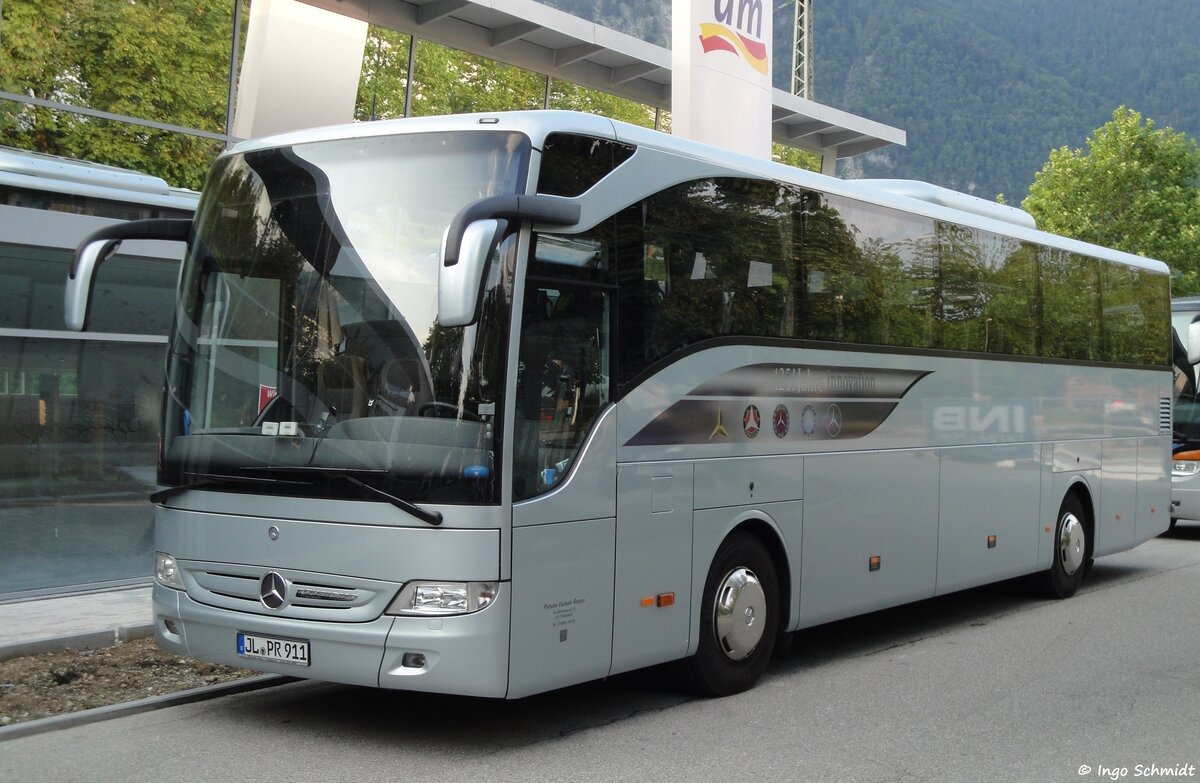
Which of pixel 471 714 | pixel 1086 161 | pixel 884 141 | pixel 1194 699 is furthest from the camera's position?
pixel 1086 161

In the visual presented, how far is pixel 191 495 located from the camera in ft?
23.9

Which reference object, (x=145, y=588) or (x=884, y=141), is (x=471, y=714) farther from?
Answer: (x=884, y=141)

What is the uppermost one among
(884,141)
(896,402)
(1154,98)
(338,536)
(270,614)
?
(1154,98)

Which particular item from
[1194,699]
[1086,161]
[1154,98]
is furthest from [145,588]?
[1154,98]

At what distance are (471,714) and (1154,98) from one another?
205965mm

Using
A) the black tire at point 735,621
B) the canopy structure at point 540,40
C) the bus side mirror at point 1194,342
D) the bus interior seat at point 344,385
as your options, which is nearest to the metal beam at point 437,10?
the canopy structure at point 540,40

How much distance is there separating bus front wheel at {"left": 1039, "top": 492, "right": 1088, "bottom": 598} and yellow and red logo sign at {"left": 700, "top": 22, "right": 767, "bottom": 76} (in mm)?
6858

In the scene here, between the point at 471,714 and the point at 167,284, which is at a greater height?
the point at 167,284

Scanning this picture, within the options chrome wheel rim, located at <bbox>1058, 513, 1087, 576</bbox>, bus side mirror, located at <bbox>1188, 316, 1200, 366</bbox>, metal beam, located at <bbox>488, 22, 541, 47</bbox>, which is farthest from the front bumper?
bus side mirror, located at <bbox>1188, 316, 1200, 366</bbox>

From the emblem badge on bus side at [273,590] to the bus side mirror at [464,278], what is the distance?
1911mm

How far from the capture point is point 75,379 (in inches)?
453

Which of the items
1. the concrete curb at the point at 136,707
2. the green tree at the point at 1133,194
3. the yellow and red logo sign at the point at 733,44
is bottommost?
the concrete curb at the point at 136,707

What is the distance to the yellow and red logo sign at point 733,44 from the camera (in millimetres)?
16172

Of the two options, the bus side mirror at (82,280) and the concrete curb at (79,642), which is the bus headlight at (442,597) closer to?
the bus side mirror at (82,280)
